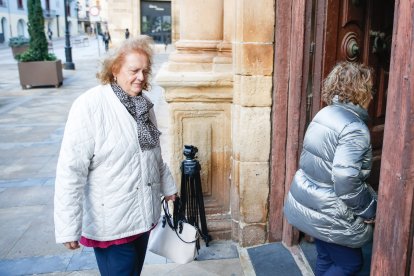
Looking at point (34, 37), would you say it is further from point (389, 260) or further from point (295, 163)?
point (389, 260)

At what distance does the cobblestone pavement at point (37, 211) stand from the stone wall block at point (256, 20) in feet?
4.25

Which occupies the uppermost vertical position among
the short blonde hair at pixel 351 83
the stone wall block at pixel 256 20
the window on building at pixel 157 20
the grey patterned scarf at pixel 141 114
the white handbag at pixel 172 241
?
the window on building at pixel 157 20

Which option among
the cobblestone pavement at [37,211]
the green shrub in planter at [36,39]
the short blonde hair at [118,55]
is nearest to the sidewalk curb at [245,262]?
the cobblestone pavement at [37,211]

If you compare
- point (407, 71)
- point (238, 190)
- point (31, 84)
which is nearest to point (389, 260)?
point (407, 71)

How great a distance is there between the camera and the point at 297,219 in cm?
249

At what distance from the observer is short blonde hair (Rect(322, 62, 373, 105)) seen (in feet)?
7.49

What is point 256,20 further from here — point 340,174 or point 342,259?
point 342,259

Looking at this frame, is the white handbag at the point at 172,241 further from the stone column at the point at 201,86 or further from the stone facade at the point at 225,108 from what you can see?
the stone column at the point at 201,86

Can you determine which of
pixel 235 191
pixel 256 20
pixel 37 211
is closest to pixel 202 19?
pixel 256 20

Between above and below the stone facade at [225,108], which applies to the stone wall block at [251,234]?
below

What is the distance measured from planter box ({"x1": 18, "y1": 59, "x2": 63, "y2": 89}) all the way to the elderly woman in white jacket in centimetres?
1211

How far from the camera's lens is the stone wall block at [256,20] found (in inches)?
129

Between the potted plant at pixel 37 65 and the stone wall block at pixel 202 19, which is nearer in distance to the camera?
the stone wall block at pixel 202 19

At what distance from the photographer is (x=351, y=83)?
229cm
